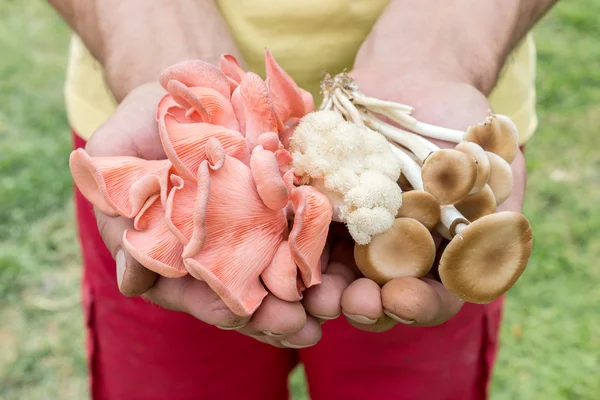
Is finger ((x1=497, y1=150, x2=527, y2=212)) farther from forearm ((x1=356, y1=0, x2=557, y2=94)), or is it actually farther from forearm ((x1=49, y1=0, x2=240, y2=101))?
forearm ((x1=49, y1=0, x2=240, y2=101))

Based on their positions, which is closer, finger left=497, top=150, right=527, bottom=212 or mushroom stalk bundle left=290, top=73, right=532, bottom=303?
mushroom stalk bundle left=290, top=73, right=532, bottom=303

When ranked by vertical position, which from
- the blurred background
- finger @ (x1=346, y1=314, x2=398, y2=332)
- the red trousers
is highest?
finger @ (x1=346, y1=314, x2=398, y2=332)

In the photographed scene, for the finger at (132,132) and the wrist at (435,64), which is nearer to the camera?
the finger at (132,132)

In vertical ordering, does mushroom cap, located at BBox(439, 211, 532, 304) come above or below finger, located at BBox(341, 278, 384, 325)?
above

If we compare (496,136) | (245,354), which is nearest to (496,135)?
(496,136)

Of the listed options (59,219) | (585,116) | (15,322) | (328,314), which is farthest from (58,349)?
(585,116)

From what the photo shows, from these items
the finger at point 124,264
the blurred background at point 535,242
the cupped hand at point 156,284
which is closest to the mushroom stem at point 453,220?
the cupped hand at point 156,284

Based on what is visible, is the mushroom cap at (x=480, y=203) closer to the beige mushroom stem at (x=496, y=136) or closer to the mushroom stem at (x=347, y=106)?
the beige mushroom stem at (x=496, y=136)

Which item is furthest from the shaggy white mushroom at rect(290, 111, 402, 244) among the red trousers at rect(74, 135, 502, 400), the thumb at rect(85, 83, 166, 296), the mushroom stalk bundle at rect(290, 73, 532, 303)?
the red trousers at rect(74, 135, 502, 400)
